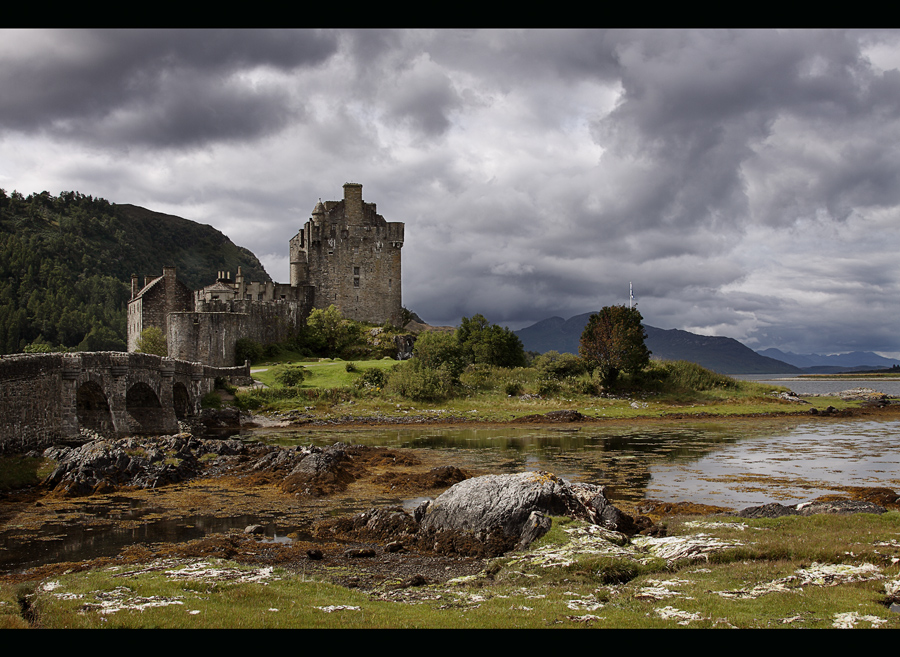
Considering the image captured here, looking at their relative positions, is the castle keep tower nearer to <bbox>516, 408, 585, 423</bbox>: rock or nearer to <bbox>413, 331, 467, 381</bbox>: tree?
<bbox>413, 331, 467, 381</bbox>: tree

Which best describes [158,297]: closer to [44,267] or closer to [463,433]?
[463,433]

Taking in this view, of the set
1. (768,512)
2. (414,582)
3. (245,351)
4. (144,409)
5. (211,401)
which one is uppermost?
(245,351)

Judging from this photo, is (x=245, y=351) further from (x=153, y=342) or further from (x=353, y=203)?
(x=353, y=203)

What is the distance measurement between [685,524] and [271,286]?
65318mm

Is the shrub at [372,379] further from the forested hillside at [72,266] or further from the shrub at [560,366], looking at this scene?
the forested hillside at [72,266]

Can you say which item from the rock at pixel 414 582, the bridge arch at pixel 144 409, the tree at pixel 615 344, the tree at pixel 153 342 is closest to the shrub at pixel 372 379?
the bridge arch at pixel 144 409

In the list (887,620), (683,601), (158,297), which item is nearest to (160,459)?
(683,601)

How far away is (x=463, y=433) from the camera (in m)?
39.4

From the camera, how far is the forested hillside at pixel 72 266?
10656 cm

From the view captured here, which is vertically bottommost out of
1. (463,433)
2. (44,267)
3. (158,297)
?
(463,433)

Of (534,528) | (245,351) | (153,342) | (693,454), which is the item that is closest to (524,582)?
(534,528)

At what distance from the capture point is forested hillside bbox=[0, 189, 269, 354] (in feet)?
350

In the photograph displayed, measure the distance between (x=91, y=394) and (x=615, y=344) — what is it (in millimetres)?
40160

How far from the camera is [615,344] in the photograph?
5681cm
